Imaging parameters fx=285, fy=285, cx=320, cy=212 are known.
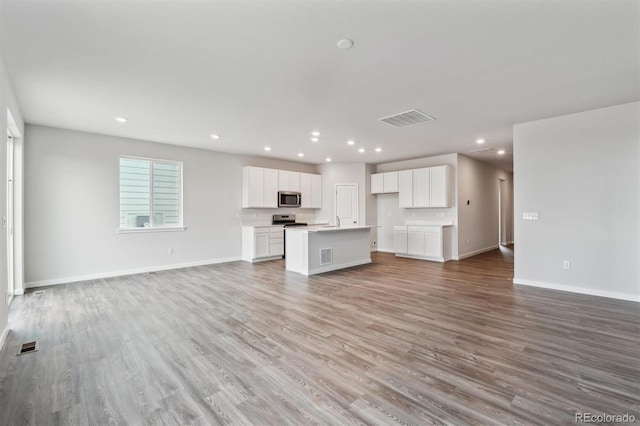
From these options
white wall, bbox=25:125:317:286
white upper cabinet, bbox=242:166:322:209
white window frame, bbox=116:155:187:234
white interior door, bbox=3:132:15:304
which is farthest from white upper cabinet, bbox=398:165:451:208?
white interior door, bbox=3:132:15:304

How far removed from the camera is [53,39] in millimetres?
2410

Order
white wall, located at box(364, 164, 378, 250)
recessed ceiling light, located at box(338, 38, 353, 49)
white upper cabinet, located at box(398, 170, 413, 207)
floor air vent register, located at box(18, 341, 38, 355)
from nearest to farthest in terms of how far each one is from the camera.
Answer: recessed ceiling light, located at box(338, 38, 353, 49) < floor air vent register, located at box(18, 341, 38, 355) < white upper cabinet, located at box(398, 170, 413, 207) < white wall, located at box(364, 164, 378, 250)

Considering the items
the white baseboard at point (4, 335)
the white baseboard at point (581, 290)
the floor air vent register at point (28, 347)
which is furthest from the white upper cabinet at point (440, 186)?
the white baseboard at point (4, 335)

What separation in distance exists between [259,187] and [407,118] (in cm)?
420

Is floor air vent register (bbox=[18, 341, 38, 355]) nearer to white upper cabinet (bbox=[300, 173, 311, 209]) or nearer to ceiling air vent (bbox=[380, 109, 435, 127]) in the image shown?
ceiling air vent (bbox=[380, 109, 435, 127])

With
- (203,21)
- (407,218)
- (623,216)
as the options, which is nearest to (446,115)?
(623,216)

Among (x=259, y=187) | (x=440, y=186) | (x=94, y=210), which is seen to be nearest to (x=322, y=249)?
(x=259, y=187)

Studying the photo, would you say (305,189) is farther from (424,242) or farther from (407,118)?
(407,118)

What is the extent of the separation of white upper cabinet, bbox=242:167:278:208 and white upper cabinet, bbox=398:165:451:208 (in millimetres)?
3503

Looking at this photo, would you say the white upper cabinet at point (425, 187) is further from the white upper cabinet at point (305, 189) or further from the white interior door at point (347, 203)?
the white upper cabinet at point (305, 189)

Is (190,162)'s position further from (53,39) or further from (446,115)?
(446,115)

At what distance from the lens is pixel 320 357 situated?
2439mm

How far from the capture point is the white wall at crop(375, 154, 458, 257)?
7238 millimetres

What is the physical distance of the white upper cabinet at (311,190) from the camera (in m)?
8.43
